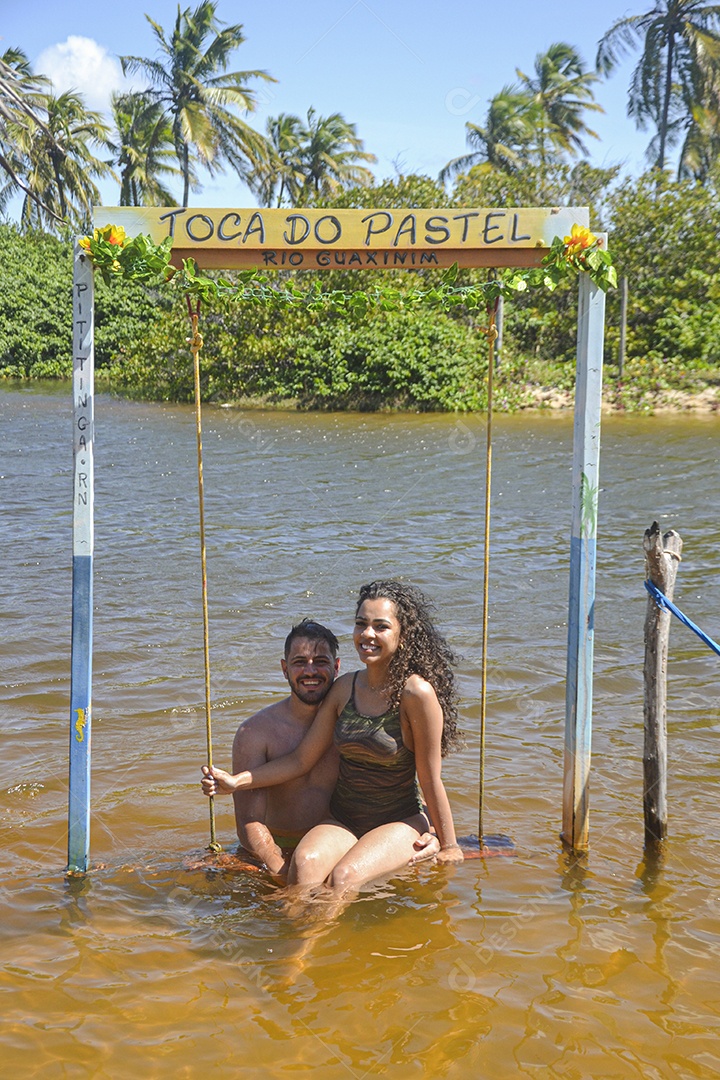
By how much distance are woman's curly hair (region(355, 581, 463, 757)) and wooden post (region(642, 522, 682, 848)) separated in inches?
36.3

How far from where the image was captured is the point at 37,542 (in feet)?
40.1

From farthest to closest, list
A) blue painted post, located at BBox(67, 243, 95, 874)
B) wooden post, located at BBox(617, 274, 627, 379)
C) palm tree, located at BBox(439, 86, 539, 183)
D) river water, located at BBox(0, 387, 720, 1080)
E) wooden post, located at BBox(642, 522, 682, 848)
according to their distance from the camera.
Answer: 1. palm tree, located at BBox(439, 86, 539, 183)
2. wooden post, located at BBox(617, 274, 627, 379)
3. wooden post, located at BBox(642, 522, 682, 848)
4. blue painted post, located at BBox(67, 243, 95, 874)
5. river water, located at BBox(0, 387, 720, 1080)

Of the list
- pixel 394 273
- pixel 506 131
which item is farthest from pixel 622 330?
pixel 506 131

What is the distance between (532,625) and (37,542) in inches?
225

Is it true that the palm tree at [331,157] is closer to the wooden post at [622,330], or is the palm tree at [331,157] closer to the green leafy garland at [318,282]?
the wooden post at [622,330]

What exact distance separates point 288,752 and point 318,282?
2111mm

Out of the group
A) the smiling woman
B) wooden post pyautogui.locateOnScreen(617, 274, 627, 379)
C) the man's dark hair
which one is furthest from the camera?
wooden post pyautogui.locateOnScreen(617, 274, 627, 379)

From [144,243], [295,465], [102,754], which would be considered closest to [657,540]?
[144,243]

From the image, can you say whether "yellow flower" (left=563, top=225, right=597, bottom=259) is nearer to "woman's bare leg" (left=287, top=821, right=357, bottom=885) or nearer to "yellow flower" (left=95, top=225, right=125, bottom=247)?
"yellow flower" (left=95, top=225, right=125, bottom=247)

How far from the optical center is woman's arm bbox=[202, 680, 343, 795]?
476cm

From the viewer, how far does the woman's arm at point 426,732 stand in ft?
15.0

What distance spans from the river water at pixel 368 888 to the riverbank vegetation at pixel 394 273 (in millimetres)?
6673

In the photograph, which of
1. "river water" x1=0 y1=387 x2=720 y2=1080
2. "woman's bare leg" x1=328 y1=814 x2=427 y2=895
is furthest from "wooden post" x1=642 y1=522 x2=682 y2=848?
"woman's bare leg" x1=328 y1=814 x2=427 y2=895

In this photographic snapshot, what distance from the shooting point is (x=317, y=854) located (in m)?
4.60
